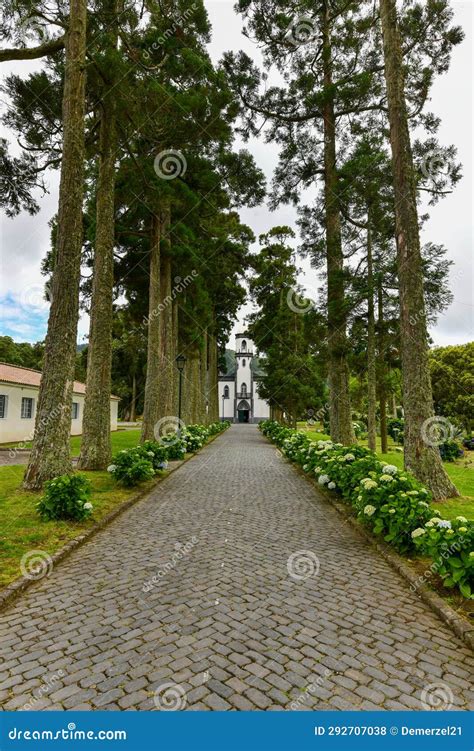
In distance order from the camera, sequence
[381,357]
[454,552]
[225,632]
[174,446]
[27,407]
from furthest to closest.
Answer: [27,407], [381,357], [174,446], [454,552], [225,632]

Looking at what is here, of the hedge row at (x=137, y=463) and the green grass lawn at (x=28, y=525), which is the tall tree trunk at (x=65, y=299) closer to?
the green grass lawn at (x=28, y=525)

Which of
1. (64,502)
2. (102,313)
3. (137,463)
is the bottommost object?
(64,502)

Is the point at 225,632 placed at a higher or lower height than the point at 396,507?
lower

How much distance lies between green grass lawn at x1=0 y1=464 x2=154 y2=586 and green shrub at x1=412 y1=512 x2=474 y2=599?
4.20 m

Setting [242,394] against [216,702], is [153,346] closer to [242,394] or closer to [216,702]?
[216,702]

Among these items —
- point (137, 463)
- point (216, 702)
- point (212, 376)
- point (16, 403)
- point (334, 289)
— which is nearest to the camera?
point (216, 702)

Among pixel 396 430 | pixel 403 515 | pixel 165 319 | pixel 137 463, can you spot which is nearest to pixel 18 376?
pixel 165 319

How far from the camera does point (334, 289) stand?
11.6 metres

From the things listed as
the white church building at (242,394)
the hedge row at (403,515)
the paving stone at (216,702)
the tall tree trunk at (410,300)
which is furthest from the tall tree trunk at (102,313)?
the white church building at (242,394)

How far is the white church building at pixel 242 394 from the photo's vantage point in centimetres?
7431

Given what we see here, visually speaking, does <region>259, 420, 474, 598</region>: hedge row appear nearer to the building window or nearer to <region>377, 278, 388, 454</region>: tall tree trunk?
<region>377, 278, 388, 454</region>: tall tree trunk

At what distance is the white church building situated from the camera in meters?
74.3

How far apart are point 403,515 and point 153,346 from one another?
35.1 feet
